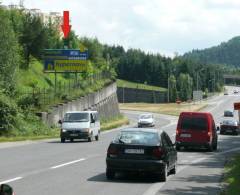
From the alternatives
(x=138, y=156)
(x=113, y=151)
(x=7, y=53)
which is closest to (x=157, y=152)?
(x=138, y=156)

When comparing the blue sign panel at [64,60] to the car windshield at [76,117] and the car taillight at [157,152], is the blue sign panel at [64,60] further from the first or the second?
the car taillight at [157,152]

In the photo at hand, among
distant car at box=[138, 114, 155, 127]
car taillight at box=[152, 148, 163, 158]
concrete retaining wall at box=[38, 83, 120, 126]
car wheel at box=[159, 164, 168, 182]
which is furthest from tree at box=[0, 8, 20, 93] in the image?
car taillight at box=[152, 148, 163, 158]

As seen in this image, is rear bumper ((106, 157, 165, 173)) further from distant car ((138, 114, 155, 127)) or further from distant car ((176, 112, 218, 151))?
distant car ((138, 114, 155, 127))

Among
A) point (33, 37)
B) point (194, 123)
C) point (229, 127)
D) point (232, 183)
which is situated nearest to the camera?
point (232, 183)

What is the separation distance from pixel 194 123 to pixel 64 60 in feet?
130

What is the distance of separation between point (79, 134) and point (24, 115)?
980cm

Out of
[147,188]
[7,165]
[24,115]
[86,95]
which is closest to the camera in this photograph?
[147,188]

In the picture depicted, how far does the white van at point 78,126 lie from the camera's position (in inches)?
1601

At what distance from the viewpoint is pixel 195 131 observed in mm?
35062

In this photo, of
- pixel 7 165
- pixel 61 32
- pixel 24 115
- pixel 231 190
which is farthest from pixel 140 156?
pixel 61 32

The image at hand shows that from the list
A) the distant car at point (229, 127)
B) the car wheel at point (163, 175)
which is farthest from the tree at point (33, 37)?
the car wheel at point (163, 175)

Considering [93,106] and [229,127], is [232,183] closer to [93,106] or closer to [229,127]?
[229,127]

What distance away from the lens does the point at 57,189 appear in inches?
578

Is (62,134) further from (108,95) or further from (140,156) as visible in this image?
(108,95)
